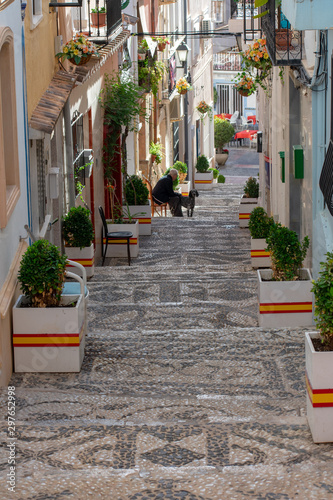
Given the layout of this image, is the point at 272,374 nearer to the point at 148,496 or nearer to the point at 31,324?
the point at 31,324

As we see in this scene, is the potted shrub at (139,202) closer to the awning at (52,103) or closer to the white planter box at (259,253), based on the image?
the white planter box at (259,253)

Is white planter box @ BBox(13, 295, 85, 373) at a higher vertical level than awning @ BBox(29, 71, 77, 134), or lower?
lower

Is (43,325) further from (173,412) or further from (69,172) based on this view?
(69,172)

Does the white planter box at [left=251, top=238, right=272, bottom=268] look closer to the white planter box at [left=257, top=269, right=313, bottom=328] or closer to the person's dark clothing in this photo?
the white planter box at [left=257, top=269, right=313, bottom=328]

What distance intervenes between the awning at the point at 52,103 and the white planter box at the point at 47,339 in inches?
108

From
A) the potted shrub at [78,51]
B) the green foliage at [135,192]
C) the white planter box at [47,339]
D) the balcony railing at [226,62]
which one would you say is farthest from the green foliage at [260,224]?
the balcony railing at [226,62]

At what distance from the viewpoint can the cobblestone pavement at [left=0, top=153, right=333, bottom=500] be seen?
466 centimetres

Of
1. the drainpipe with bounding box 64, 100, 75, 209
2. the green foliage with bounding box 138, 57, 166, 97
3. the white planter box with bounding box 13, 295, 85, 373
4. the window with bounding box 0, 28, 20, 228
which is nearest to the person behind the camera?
the white planter box with bounding box 13, 295, 85, 373

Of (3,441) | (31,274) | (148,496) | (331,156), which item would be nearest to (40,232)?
(31,274)

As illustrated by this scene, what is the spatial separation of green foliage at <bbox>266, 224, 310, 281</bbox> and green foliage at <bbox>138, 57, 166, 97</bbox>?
1299cm

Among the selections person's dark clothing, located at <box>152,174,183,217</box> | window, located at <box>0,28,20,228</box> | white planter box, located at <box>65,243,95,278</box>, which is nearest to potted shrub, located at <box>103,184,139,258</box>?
white planter box, located at <box>65,243,95,278</box>

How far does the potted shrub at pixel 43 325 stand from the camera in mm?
6898

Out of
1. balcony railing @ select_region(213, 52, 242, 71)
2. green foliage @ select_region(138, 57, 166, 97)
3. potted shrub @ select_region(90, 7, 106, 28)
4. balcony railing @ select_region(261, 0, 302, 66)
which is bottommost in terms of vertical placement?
balcony railing @ select_region(261, 0, 302, 66)

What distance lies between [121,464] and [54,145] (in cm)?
715
